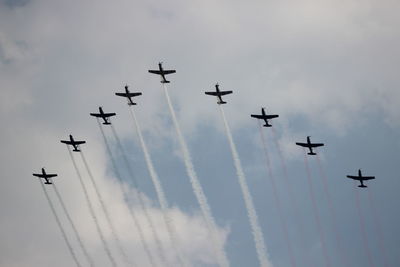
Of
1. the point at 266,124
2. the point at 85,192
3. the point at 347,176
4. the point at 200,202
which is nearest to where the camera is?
the point at 200,202

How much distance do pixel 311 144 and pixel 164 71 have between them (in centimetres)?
3224

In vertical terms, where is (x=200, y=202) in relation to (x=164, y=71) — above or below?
below

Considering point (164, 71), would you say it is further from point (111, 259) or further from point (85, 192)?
point (111, 259)

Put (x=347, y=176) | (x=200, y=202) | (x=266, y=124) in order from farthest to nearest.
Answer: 1. (x=347, y=176)
2. (x=266, y=124)
3. (x=200, y=202)

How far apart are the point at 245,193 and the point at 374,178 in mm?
34762

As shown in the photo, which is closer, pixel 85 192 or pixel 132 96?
pixel 85 192

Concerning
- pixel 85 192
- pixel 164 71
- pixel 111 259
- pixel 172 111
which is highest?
pixel 164 71

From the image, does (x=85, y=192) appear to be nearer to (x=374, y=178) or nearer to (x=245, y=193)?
(x=245, y=193)

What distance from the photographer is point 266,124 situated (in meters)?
122

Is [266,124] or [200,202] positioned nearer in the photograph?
[200,202]

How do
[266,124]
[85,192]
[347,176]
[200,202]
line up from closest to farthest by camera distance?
[200,202]
[85,192]
[266,124]
[347,176]

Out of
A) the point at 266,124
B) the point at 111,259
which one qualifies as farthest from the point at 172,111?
the point at 111,259

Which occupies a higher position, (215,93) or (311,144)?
(215,93)

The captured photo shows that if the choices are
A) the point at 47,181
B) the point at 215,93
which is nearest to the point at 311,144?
the point at 215,93
